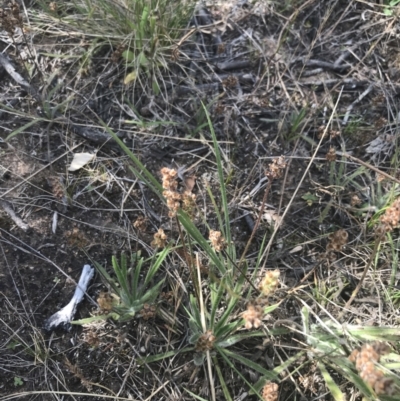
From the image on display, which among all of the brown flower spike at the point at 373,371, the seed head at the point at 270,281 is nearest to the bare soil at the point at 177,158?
the seed head at the point at 270,281

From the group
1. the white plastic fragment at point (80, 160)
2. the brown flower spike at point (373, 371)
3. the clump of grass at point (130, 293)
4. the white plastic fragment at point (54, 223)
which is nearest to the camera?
the brown flower spike at point (373, 371)

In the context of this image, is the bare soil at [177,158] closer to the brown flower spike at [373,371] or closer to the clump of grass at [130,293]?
the clump of grass at [130,293]

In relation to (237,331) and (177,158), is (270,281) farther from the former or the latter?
(177,158)

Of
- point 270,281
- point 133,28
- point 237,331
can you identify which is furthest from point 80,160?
point 270,281

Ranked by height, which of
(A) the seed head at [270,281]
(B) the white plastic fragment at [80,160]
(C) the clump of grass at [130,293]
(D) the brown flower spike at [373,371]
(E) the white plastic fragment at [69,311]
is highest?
(D) the brown flower spike at [373,371]

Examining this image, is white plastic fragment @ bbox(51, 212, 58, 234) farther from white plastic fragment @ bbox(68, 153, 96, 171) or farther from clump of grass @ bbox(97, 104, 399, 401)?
clump of grass @ bbox(97, 104, 399, 401)

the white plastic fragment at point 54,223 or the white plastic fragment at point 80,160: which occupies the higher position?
the white plastic fragment at point 80,160

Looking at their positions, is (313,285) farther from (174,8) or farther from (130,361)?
(174,8)

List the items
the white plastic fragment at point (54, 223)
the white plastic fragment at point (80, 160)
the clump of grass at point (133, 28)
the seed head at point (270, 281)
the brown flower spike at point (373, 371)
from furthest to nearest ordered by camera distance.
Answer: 1. the clump of grass at point (133, 28)
2. the white plastic fragment at point (80, 160)
3. the white plastic fragment at point (54, 223)
4. the seed head at point (270, 281)
5. the brown flower spike at point (373, 371)

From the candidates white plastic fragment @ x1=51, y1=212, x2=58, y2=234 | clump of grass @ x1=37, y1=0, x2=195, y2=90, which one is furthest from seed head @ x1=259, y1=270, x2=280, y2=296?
clump of grass @ x1=37, y1=0, x2=195, y2=90

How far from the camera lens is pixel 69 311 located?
1.71 metres

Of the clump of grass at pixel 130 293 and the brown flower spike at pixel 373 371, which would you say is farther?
the clump of grass at pixel 130 293

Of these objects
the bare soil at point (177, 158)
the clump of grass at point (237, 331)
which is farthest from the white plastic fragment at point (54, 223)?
the clump of grass at point (237, 331)

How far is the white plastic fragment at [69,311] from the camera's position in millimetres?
1683
